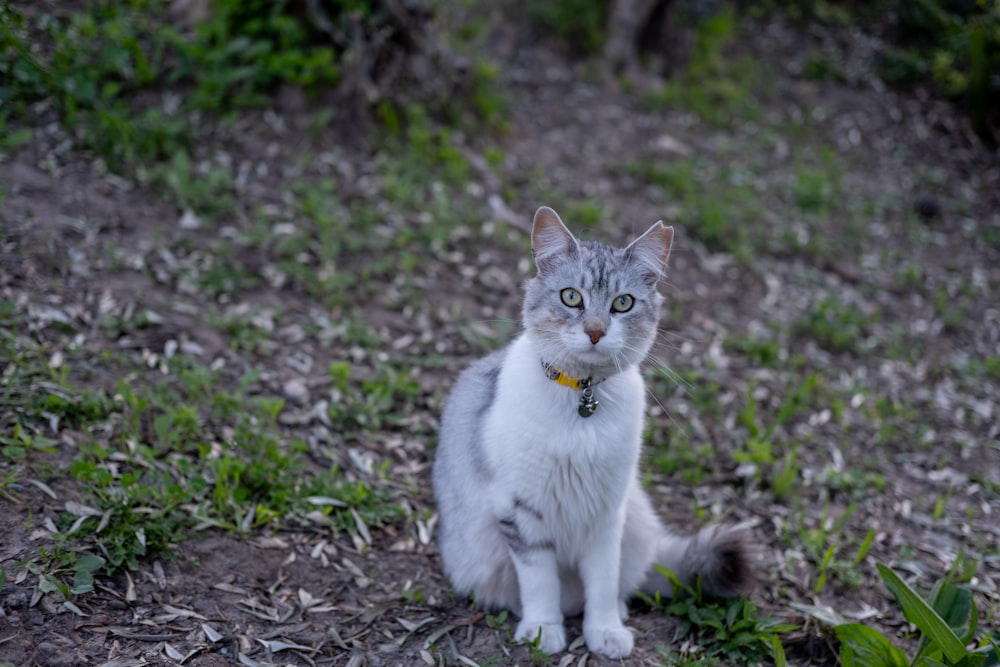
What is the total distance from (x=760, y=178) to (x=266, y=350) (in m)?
5.31

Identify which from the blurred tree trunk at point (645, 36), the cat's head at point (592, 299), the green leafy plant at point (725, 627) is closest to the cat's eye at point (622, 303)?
the cat's head at point (592, 299)

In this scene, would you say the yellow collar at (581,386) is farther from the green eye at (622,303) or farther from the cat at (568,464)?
the green eye at (622,303)

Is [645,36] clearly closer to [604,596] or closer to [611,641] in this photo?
[604,596]

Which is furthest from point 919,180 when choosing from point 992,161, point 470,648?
point 470,648

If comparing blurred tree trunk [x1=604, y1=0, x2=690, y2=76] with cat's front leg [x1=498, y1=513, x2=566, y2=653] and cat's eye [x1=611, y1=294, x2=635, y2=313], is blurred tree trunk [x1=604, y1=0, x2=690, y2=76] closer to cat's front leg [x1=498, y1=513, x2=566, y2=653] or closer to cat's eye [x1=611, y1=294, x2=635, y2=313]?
cat's eye [x1=611, y1=294, x2=635, y2=313]

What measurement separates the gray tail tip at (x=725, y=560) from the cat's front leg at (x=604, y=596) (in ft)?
1.36

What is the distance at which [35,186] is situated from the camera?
16.5ft

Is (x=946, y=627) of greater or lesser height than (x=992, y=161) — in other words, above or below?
below

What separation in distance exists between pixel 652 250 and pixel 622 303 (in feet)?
0.92

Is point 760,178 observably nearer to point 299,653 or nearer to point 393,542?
point 393,542

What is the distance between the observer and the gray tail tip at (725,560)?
132 inches

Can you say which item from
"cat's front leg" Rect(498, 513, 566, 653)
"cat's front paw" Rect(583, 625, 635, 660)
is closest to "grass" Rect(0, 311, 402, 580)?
"cat's front leg" Rect(498, 513, 566, 653)

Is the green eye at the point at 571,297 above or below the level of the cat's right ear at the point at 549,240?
below

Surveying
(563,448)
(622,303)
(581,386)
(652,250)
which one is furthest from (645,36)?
(563,448)
